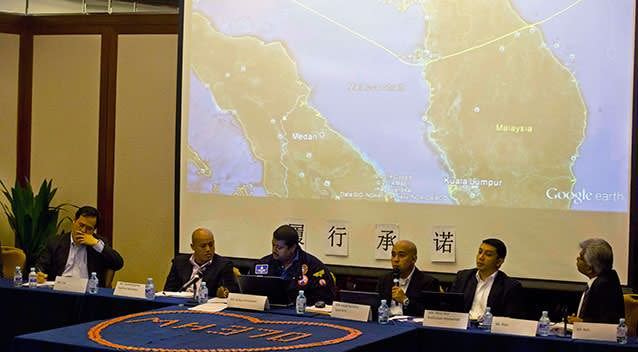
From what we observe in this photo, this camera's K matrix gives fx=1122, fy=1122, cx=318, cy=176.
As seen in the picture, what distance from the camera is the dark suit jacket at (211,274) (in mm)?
6742

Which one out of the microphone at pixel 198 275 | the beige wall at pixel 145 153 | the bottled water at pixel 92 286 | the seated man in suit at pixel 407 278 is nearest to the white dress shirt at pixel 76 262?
the microphone at pixel 198 275

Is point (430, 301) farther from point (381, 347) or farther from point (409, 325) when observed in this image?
point (381, 347)

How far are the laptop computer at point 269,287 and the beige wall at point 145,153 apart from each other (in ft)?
8.82

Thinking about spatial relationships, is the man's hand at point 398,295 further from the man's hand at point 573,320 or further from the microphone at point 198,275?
the microphone at point 198,275

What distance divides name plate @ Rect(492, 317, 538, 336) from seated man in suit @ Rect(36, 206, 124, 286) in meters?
2.93

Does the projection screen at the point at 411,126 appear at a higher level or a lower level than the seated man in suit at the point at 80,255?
higher

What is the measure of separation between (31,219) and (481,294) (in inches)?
153

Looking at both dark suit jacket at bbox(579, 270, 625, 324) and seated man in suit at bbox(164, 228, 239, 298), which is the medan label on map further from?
dark suit jacket at bbox(579, 270, 625, 324)

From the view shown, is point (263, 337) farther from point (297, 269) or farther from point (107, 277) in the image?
point (107, 277)

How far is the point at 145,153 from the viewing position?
8.59m

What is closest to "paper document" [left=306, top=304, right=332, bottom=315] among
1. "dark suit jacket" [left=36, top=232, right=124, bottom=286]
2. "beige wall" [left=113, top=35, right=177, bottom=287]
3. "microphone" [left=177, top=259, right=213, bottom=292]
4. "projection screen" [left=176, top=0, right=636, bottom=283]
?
"microphone" [left=177, top=259, right=213, bottom=292]

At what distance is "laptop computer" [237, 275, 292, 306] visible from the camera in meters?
5.95

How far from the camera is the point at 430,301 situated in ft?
18.1

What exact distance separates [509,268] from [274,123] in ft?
6.05
